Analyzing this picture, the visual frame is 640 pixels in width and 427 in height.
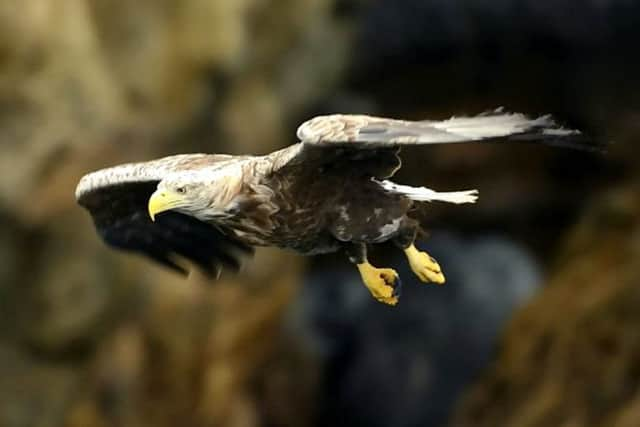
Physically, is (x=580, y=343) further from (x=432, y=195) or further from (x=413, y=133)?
(x=413, y=133)

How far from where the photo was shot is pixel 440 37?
5.50 metres

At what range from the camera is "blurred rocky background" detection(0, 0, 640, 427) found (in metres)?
4.71

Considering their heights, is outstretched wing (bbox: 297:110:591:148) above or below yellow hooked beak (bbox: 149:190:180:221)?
above

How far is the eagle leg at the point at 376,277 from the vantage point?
2189mm

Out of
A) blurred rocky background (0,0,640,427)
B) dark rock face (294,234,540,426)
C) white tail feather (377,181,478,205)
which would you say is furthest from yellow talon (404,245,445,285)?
dark rock face (294,234,540,426)

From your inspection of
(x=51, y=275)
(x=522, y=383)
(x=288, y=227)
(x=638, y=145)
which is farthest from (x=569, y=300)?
(x=288, y=227)

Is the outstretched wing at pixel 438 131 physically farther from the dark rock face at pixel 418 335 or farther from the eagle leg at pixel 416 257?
the dark rock face at pixel 418 335

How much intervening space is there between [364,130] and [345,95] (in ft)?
13.5

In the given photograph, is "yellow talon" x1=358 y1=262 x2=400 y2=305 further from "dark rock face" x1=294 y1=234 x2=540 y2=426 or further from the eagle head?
"dark rock face" x1=294 y1=234 x2=540 y2=426

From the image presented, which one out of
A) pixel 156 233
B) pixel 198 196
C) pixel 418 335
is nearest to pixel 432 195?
pixel 198 196

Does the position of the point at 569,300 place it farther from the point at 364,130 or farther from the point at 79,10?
the point at 364,130

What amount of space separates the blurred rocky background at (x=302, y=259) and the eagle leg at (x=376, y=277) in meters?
2.00

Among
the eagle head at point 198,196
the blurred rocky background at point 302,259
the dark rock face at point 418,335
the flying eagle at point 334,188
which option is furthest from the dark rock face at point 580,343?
the eagle head at point 198,196

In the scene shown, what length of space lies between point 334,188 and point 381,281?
212 millimetres
